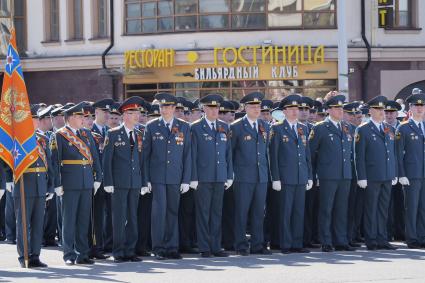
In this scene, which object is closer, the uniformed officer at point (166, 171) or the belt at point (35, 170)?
the belt at point (35, 170)

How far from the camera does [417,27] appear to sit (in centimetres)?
3036

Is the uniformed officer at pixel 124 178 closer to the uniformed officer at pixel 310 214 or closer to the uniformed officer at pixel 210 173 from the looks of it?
the uniformed officer at pixel 210 173

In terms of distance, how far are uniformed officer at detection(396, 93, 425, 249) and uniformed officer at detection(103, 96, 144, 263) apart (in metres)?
3.81

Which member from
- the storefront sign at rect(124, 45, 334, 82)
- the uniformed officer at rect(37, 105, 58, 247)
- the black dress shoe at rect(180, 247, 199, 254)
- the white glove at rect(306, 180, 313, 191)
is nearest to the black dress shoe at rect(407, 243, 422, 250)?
the white glove at rect(306, 180, 313, 191)

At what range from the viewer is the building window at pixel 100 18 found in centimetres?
3185

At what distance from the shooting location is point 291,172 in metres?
14.6

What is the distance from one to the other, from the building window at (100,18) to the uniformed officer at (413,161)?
17.7 m

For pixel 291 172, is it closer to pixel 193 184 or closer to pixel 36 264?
pixel 193 184

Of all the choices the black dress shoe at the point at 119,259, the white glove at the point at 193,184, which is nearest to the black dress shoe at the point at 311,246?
the white glove at the point at 193,184

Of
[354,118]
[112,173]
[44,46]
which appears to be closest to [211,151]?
[112,173]

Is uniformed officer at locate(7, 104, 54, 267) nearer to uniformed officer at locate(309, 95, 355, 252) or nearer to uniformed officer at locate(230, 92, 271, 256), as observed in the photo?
uniformed officer at locate(230, 92, 271, 256)

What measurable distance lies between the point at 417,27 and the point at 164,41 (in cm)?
710

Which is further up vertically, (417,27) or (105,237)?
(417,27)

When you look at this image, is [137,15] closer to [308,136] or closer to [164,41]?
[164,41]
